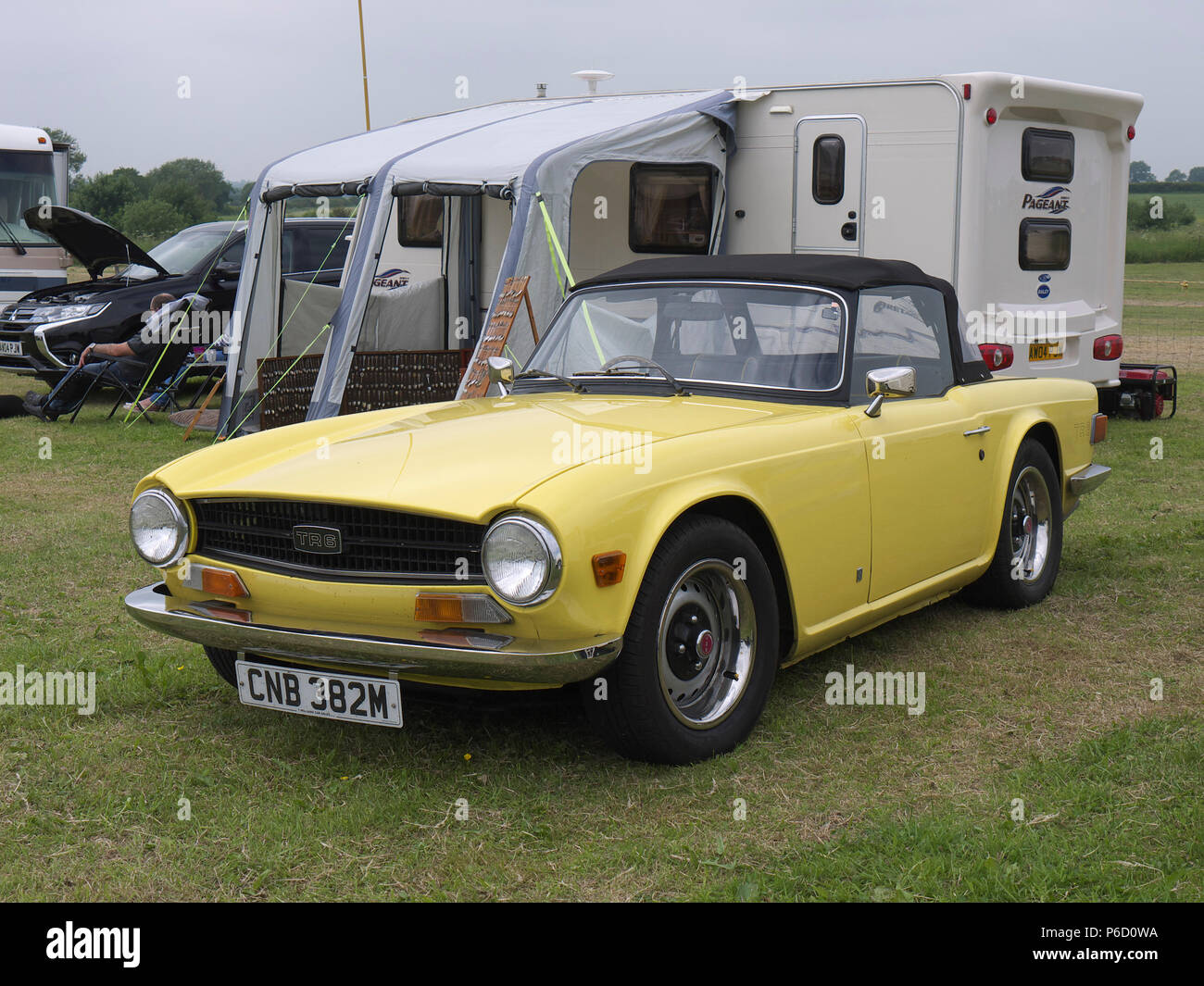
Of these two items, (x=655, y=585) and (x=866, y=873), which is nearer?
(x=866, y=873)

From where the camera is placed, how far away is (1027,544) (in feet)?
19.1

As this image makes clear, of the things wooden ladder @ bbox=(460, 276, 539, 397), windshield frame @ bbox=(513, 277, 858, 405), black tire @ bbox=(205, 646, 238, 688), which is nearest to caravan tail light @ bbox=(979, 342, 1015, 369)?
wooden ladder @ bbox=(460, 276, 539, 397)

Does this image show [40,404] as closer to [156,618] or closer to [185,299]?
[185,299]

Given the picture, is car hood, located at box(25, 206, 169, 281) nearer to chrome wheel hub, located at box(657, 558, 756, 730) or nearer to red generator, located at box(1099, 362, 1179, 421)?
red generator, located at box(1099, 362, 1179, 421)

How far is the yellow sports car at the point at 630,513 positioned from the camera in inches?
138

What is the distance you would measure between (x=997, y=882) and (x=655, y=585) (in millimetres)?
1176

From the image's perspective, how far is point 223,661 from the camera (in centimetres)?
444

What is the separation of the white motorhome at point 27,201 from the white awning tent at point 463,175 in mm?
7017

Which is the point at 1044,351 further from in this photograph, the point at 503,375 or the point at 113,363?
the point at 113,363

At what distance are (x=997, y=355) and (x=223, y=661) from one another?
6981 millimetres

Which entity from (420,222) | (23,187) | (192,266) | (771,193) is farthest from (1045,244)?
(23,187)

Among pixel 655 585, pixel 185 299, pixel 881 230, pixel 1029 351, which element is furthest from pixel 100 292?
pixel 655 585

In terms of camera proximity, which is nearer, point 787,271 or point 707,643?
point 707,643

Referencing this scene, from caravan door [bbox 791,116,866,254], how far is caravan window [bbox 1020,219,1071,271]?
53.8 inches
